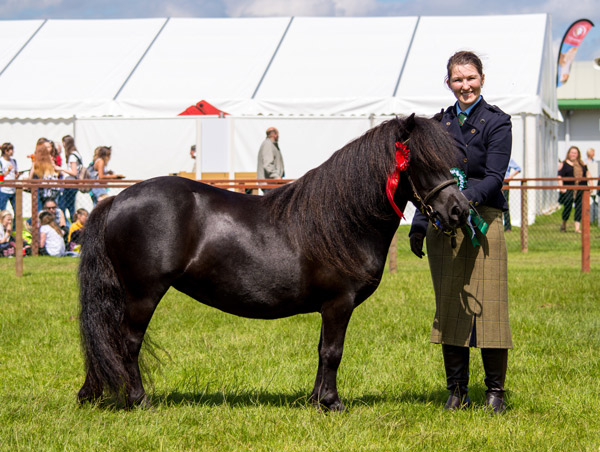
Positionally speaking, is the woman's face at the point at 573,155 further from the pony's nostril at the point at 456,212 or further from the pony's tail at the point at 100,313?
the pony's tail at the point at 100,313

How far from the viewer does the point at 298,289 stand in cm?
436

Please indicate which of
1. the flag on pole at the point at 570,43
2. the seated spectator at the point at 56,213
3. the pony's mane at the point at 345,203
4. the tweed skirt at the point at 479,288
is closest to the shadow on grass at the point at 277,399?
the tweed skirt at the point at 479,288

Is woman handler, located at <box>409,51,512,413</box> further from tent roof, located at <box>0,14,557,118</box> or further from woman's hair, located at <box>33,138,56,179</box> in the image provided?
tent roof, located at <box>0,14,557,118</box>

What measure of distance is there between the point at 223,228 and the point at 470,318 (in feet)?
5.24

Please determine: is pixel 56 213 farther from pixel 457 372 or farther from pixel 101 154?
pixel 457 372

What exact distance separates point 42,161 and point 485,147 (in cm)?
1106

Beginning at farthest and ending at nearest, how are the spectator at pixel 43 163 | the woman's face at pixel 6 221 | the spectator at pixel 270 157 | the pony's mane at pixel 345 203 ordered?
the spectator at pixel 270 157, the spectator at pixel 43 163, the woman's face at pixel 6 221, the pony's mane at pixel 345 203

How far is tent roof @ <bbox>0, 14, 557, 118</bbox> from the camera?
57.0 feet

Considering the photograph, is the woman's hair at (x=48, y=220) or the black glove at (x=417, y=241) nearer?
the black glove at (x=417, y=241)

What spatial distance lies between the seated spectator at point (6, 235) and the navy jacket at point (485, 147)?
10.3 m

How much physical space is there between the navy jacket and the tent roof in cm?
1230

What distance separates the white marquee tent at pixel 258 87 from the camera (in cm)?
1738

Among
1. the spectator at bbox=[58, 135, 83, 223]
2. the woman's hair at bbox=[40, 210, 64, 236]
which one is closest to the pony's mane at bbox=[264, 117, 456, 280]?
the woman's hair at bbox=[40, 210, 64, 236]

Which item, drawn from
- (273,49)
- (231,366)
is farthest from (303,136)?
(231,366)
